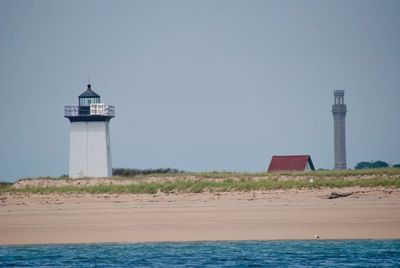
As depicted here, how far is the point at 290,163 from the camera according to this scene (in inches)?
1718

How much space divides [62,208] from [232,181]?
617 centimetres

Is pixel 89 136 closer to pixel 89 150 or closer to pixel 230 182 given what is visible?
pixel 89 150

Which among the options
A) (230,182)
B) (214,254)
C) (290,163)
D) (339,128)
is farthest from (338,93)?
(214,254)

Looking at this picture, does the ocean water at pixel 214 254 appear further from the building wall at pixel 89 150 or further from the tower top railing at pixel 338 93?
the tower top railing at pixel 338 93

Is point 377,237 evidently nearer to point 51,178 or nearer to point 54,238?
point 54,238

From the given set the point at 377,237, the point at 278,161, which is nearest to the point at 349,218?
the point at 377,237

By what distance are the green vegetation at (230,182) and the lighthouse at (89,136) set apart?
535 centimetres

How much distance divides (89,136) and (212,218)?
1662 centimetres

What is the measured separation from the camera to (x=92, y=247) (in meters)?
21.0

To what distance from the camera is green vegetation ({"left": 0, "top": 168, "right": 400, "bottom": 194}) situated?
2719cm

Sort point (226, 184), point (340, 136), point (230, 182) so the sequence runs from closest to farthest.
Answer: point (226, 184) → point (230, 182) → point (340, 136)

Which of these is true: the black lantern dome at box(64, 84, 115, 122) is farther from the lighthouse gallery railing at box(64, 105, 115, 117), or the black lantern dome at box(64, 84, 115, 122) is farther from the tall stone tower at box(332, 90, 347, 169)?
the tall stone tower at box(332, 90, 347, 169)

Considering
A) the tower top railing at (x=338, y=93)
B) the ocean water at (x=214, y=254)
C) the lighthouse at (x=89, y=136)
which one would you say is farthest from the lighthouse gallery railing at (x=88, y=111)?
the tower top railing at (x=338, y=93)

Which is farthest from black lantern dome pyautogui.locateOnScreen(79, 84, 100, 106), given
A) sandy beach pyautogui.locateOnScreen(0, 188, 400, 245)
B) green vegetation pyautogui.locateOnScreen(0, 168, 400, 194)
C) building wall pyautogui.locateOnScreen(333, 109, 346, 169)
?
building wall pyautogui.locateOnScreen(333, 109, 346, 169)
